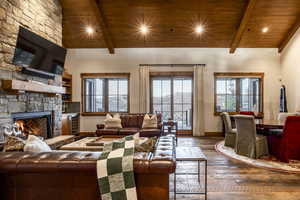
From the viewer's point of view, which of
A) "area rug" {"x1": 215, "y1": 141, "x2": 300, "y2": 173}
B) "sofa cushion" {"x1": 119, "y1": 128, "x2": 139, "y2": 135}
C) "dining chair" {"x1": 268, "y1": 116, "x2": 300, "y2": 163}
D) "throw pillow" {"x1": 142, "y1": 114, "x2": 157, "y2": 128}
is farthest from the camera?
"throw pillow" {"x1": 142, "y1": 114, "x2": 157, "y2": 128}

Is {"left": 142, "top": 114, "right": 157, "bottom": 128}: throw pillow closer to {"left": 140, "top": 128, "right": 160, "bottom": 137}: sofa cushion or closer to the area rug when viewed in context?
{"left": 140, "top": 128, "right": 160, "bottom": 137}: sofa cushion

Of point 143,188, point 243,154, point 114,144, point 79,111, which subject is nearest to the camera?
point 143,188

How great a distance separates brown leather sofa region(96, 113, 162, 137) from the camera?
521cm

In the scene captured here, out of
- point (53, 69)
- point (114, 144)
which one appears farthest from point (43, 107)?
point (114, 144)

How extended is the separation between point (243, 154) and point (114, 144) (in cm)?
345

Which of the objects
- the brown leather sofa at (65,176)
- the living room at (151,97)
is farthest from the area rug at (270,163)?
the brown leather sofa at (65,176)

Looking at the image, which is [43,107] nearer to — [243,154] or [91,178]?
[91,178]

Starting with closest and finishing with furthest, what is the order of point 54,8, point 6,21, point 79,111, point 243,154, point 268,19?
point 6,21 → point 243,154 → point 54,8 → point 268,19 → point 79,111

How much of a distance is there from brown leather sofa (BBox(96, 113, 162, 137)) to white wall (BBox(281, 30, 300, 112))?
4.30m

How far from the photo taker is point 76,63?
7.29 m

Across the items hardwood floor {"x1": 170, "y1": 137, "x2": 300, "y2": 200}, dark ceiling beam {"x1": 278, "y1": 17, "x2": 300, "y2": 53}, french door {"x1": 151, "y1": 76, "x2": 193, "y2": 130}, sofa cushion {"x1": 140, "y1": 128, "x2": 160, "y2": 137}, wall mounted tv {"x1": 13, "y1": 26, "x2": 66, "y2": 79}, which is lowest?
hardwood floor {"x1": 170, "y1": 137, "x2": 300, "y2": 200}

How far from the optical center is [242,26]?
18.6ft

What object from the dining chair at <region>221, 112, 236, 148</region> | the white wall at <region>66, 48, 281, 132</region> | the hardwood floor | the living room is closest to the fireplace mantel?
the living room

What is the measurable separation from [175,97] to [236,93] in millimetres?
2175
